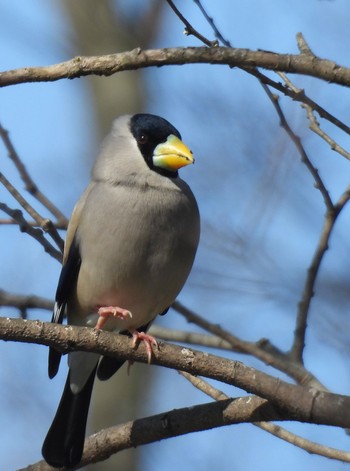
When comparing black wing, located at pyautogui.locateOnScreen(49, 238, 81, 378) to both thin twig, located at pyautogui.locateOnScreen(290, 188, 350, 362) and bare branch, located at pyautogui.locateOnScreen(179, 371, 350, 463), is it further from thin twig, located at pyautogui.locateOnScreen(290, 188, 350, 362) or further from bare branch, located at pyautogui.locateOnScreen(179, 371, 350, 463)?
thin twig, located at pyautogui.locateOnScreen(290, 188, 350, 362)

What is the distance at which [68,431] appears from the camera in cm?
511

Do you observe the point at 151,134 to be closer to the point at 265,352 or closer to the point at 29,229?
the point at 29,229

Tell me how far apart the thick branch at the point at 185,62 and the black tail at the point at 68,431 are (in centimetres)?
206

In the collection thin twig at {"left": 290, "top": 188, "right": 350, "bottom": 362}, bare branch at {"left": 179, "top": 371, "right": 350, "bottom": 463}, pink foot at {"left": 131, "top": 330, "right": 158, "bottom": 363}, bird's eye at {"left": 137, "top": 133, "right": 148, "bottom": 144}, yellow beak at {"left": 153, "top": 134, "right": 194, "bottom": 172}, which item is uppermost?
bird's eye at {"left": 137, "top": 133, "right": 148, "bottom": 144}

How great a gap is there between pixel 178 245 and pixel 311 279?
1111mm

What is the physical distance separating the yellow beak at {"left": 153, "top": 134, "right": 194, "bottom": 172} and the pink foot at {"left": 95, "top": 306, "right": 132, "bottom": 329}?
2.63ft

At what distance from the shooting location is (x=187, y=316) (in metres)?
4.44

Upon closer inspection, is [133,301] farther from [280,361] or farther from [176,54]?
[176,54]

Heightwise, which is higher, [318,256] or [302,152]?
[302,152]

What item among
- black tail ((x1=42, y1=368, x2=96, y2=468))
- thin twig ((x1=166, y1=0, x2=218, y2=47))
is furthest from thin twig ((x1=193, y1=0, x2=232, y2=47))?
black tail ((x1=42, y1=368, x2=96, y2=468))

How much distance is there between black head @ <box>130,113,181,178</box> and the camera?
17.4 ft

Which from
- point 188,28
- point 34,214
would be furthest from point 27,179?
point 188,28

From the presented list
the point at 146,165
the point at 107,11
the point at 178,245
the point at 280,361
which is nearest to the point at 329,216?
the point at 280,361

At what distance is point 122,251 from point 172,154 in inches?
24.6
